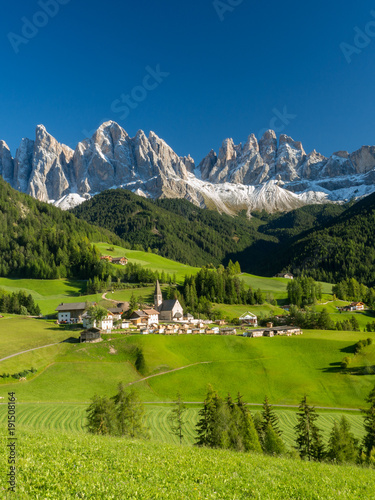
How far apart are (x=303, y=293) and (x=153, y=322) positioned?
73186 millimetres

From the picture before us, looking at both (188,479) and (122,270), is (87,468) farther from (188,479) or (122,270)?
(122,270)

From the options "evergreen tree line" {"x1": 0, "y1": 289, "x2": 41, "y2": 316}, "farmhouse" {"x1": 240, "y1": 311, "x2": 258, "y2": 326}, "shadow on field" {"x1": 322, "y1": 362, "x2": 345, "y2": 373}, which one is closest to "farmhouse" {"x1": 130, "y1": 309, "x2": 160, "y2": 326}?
"farmhouse" {"x1": 240, "y1": 311, "x2": 258, "y2": 326}

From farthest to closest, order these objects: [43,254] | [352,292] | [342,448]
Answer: [43,254] < [352,292] < [342,448]

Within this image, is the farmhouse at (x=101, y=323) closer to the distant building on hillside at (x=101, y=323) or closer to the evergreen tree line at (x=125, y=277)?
the distant building on hillside at (x=101, y=323)

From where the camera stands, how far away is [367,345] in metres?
82.0

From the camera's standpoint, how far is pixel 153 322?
386 ft

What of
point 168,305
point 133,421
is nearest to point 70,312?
point 168,305

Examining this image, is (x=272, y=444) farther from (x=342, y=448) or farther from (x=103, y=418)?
(x=103, y=418)

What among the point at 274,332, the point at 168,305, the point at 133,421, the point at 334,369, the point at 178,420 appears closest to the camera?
the point at 133,421

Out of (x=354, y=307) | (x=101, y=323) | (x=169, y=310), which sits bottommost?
(x=101, y=323)

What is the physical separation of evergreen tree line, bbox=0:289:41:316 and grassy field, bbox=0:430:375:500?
112 metres

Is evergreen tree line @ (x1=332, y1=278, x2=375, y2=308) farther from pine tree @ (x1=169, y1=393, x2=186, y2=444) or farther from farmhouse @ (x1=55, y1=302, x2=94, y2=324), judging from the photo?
pine tree @ (x1=169, y1=393, x2=186, y2=444)

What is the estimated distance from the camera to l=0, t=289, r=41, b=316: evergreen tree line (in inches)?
4722

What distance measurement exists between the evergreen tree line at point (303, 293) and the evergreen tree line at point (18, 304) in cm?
10433
